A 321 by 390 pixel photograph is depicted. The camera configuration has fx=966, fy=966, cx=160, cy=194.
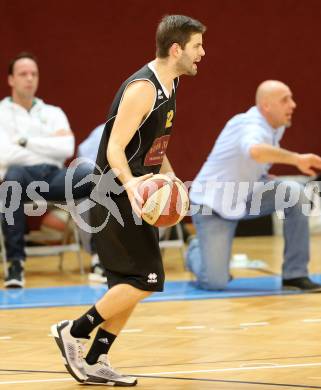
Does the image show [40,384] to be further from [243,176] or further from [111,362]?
[243,176]

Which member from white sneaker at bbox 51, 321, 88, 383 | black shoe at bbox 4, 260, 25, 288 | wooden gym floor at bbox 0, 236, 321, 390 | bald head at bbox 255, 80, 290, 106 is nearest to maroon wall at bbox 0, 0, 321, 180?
black shoe at bbox 4, 260, 25, 288

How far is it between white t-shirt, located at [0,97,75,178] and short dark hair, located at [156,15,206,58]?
134 inches

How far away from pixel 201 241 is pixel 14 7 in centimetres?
408

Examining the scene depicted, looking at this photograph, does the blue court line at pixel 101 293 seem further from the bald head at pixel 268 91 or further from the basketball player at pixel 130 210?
the basketball player at pixel 130 210

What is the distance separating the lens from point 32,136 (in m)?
7.88

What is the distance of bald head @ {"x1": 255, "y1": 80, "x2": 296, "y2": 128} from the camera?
7.18m

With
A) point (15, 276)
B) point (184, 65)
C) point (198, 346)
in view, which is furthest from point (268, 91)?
point (184, 65)

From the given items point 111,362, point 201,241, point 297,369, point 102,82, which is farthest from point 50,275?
point 297,369

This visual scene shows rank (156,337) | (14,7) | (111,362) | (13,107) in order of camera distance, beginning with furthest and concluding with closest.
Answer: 1. (14,7)
2. (13,107)
3. (156,337)
4. (111,362)

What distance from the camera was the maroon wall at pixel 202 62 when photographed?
34.0 ft

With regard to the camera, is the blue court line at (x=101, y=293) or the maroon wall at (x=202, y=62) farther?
the maroon wall at (x=202, y=62)

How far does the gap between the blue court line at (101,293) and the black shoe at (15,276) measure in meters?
0.09

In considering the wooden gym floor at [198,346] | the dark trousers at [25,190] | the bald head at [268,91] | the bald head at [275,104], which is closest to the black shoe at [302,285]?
the wooden gym floor at [198,346]

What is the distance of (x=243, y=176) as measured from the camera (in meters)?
7.32
